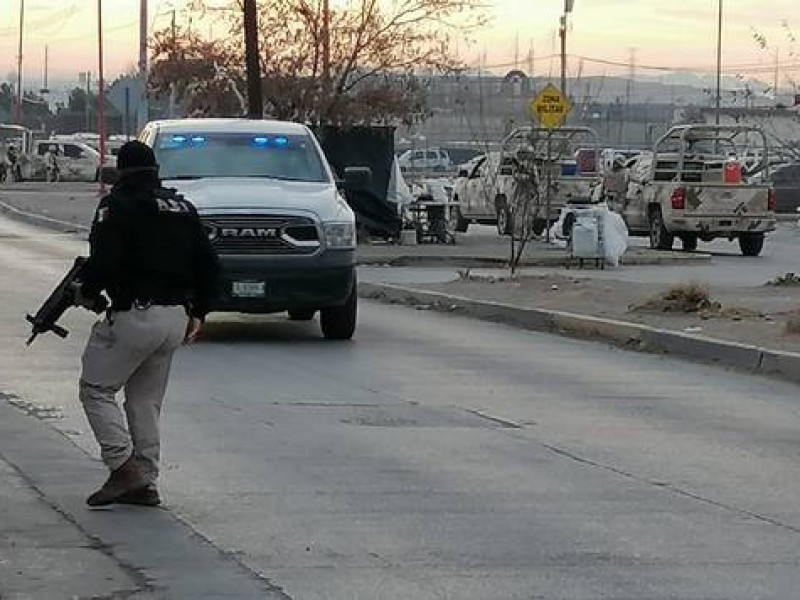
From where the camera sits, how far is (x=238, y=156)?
1762 centimetres

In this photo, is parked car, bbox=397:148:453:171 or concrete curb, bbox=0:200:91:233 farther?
parked car, bbox=397:148:453:171

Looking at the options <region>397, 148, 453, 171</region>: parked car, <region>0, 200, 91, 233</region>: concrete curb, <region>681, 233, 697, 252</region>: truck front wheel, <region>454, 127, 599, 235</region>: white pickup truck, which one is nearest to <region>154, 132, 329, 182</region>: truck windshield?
<region>454, 127, 599, 235</region>: white pickup truck

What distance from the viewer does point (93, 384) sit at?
28.1 ft

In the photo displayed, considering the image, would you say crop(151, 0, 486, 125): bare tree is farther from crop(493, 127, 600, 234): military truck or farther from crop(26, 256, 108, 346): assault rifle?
crop(26, 256, 108, 346): assault rifle

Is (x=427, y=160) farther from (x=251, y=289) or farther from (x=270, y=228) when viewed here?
(x=251, y=289)

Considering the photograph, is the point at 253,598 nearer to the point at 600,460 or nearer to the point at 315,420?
the point at 600,460

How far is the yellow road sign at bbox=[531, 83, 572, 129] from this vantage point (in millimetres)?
32469

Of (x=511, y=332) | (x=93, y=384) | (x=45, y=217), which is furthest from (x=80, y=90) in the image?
(x=93, y=384)

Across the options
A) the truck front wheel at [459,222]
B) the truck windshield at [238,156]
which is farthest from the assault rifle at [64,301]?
the truck front wheel at [459,222]

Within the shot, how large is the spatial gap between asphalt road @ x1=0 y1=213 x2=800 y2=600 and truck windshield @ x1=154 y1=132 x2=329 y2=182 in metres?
1.64

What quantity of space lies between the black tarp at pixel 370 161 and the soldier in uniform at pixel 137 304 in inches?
911

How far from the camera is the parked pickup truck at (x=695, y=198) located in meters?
33.1

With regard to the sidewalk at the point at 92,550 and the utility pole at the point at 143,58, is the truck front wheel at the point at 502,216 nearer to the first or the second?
the utility pole at the point at 143,58

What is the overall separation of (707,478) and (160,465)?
10.1 feet
